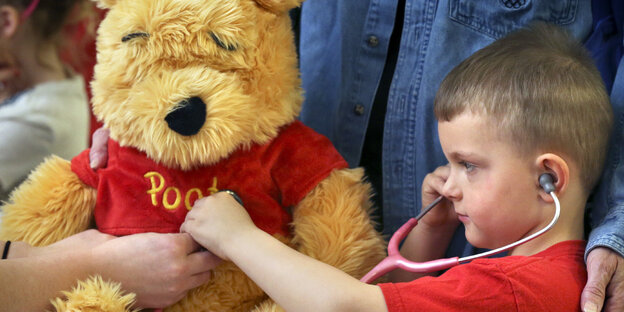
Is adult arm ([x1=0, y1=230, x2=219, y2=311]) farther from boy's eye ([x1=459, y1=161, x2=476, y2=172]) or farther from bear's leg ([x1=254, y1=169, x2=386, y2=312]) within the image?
boy's eye ([x1=459, y1=161, x2=476, y2=172])

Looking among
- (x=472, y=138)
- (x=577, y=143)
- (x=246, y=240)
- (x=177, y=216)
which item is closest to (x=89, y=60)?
Answer: (x=177, y=216)

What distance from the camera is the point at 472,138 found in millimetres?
987

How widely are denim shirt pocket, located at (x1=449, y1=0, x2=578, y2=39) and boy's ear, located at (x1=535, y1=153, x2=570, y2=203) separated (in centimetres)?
37

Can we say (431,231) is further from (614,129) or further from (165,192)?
(165,192)

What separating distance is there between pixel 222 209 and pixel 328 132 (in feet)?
1.64

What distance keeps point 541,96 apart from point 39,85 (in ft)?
4.81

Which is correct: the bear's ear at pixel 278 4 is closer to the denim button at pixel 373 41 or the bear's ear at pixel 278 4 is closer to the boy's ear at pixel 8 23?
the denim button at pixel 373 41

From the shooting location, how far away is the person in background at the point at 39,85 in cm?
170

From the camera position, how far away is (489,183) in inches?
38.3

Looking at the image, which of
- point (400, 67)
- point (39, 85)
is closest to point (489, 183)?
point (400, 67)

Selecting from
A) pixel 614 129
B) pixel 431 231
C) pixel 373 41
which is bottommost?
pixel 431 231

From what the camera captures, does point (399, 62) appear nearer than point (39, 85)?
Yes

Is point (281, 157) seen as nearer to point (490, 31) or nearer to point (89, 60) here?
point (490, 31)

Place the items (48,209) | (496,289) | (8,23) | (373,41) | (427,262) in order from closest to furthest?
1. (496,289)
2. (427,262)
3. (48,209)
4. (373,41)
5. (8,23)
